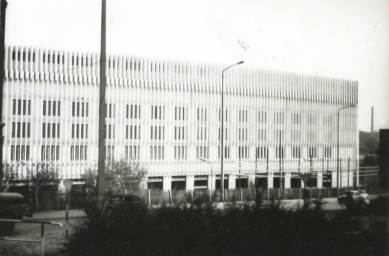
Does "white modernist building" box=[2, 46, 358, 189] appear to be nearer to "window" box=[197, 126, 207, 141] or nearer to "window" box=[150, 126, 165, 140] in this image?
"window" box=[197, 126, 207, 141]

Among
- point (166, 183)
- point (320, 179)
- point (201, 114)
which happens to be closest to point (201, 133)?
point (201, 114)

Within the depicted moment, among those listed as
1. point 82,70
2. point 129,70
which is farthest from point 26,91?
point 129,70

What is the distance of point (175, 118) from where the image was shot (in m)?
72.2

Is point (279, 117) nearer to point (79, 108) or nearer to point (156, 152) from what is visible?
point (156, 152)

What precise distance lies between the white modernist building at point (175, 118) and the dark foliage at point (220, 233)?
51.1m

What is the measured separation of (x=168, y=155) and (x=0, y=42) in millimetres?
55814

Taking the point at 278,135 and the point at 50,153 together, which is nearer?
the point at 50,153

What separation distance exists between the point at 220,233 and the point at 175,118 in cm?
6249

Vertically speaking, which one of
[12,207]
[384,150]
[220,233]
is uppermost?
[384,150]

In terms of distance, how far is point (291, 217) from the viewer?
11070 mm

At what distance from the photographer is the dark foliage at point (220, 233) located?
9102 mm

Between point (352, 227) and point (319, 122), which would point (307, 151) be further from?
point (352, 227)

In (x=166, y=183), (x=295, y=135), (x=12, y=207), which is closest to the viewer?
(x=12, y=207)

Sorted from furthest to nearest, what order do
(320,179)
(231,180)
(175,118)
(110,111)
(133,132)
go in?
(320,179), (231,180), (175,118), (133,132), (110,111)
